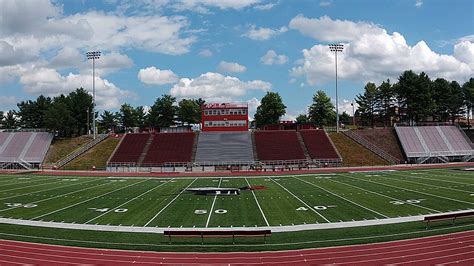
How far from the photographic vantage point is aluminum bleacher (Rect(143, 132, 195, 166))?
74.5 metres

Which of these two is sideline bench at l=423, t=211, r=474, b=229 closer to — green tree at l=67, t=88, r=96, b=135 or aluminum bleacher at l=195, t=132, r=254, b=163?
aluminum bleacher at l=195, t=132, r=254, b=163

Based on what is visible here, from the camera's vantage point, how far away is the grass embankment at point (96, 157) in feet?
233

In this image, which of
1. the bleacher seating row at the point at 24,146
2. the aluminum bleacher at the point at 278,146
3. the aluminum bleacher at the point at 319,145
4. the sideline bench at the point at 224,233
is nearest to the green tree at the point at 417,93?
the aluminum bleacher at the point at 319,145

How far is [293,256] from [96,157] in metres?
62.9

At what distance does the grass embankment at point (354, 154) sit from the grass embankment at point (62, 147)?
49.3 metres

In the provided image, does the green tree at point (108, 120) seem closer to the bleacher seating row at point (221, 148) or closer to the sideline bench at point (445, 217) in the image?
the bleacher seating row at point (221, 148)

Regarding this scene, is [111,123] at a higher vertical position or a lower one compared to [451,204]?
higher

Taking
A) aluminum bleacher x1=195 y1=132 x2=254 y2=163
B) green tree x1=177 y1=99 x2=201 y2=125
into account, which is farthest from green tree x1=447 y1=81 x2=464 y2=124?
green tree x1=177 y1=99 x2=201 y2=125

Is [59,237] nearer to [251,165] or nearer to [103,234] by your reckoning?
[103,234]

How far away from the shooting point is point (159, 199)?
35625mm

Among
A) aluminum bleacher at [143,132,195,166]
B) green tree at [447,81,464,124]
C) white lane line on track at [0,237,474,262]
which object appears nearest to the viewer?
white lane line on track at [0,237,474,262]

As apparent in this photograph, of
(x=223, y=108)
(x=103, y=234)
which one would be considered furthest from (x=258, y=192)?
(x=223, y=108)

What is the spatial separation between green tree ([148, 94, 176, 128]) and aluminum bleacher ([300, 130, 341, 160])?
45213 millimetres

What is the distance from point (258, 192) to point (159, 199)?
30.0ft
